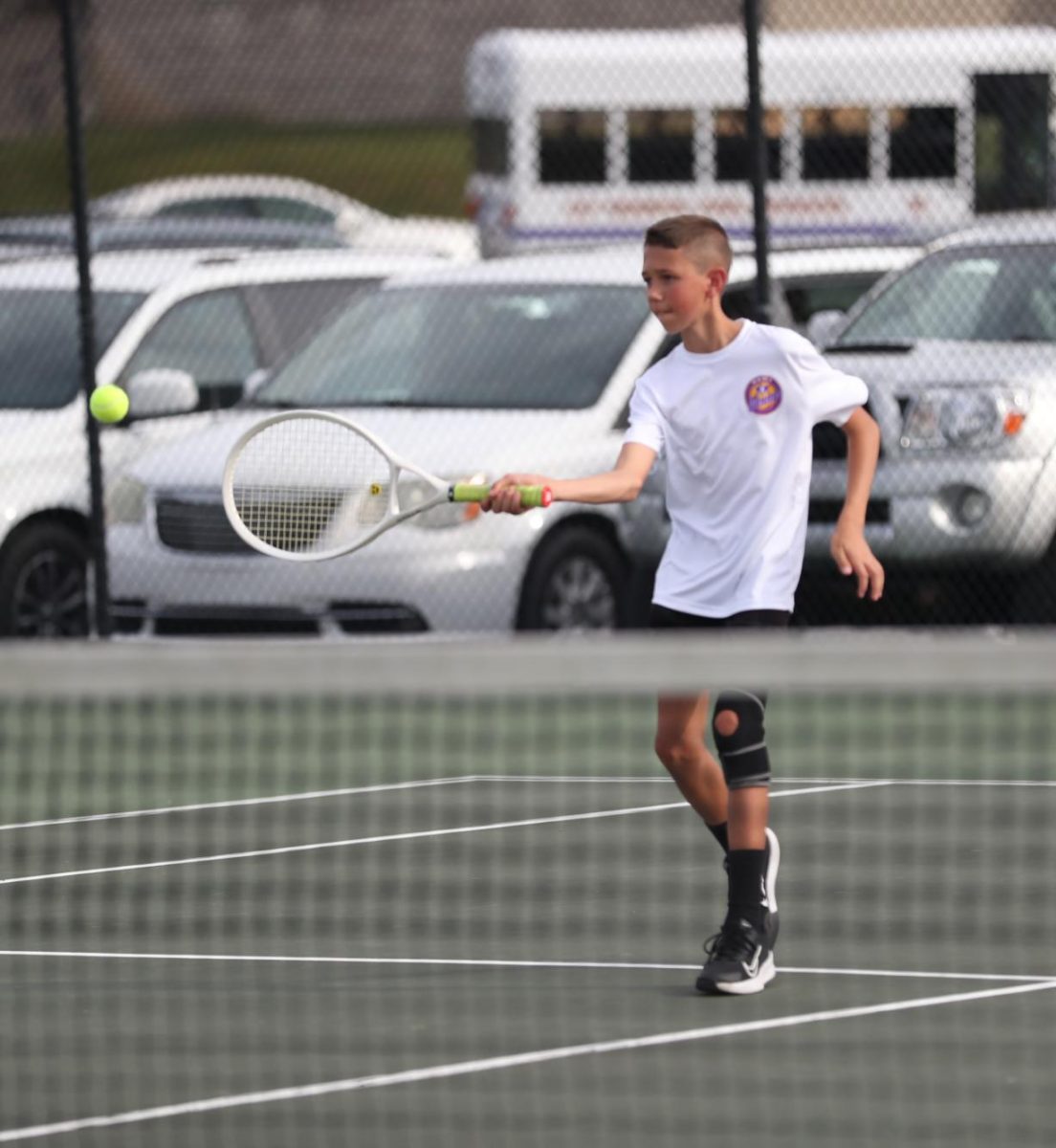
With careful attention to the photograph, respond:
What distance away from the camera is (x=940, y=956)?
21.4ft

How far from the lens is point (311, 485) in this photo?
7375 millimetres

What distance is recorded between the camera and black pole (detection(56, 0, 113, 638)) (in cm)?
1149

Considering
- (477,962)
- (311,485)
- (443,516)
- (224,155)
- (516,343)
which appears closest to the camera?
(477,962)

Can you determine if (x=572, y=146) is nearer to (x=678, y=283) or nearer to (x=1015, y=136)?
(x=1015, y=136)

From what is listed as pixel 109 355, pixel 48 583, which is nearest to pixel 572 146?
pixel 109 355

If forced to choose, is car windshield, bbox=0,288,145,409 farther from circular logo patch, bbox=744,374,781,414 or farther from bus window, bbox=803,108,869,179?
circular logo patch, bbox=744,374,781,414

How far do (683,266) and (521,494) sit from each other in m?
1.02

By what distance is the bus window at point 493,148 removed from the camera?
2031cm

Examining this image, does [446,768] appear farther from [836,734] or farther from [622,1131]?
[622,1131]

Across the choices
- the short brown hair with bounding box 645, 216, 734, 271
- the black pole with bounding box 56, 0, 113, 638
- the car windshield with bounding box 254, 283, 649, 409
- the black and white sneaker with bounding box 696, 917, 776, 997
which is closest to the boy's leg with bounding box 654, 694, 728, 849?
the black and white sneaker with bounding box 696, 917, 776, 997

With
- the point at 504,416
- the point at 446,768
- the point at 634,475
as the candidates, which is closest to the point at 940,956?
the point at 634,475

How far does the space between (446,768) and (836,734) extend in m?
1.31

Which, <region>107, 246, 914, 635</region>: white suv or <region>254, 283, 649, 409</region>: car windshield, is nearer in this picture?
<region>107, 246, 914, 635</region>: white suv

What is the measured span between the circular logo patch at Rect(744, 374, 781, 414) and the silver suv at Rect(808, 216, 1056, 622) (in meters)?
4.47
